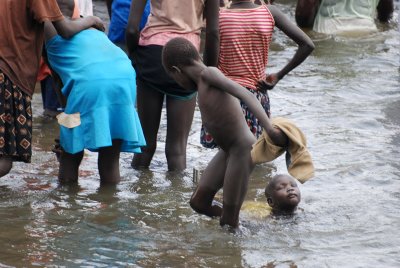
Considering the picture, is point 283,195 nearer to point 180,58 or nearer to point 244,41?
Answer: point 244,41

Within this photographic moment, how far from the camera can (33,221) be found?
6.30 meters

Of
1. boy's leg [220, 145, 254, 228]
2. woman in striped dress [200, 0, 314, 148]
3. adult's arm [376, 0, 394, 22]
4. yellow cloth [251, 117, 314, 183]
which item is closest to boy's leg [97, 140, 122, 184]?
woman in striped dress [200, 0, 314, 148]

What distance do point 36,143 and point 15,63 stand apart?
183 cm

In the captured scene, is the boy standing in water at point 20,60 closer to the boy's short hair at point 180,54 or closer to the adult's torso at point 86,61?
the adult's torso at point 86,61

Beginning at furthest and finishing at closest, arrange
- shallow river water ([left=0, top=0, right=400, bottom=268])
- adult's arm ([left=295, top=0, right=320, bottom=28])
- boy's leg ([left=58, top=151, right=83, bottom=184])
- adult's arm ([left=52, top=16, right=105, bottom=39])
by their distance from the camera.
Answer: adult's arm ([left=295, top=0, right=320, bottom=28]) → boy's leg ([left=58, top=151, right=83, bottom=184]) → adult's arm ([left=52, top=16, right=105, bottom=39]) → shallow river water ([left=0, top=0, right=400, bottom=268])

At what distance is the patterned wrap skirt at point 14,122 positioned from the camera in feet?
21.8

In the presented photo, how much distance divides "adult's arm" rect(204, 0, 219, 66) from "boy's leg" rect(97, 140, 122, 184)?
859mm

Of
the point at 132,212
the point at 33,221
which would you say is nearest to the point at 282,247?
the point at 132,212

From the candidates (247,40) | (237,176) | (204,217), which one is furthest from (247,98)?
(247,40)

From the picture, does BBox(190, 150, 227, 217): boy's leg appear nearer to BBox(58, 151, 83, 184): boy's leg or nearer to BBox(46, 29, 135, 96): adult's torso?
BBox(46, 29, 135, 96): adult's torso

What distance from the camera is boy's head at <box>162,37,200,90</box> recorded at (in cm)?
593

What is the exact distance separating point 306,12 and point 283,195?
7073 millimetres

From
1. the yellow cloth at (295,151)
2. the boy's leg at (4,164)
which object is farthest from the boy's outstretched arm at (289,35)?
the boy's leg at (4,164)

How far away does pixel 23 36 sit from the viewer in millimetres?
6645
